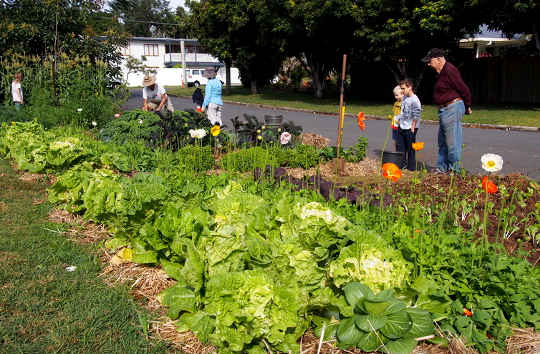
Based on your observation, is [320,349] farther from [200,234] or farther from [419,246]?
[200,234]

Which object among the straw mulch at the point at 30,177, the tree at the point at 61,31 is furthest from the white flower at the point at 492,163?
the tree at the point at 61,31

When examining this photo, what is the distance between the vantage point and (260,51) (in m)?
31.6

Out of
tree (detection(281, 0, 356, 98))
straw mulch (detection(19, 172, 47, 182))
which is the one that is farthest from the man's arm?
tree (detection(281, 0, 356, 98))

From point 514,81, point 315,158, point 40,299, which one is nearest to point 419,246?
point 40,299

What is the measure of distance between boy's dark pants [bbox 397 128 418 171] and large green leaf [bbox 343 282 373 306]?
16.0 feet

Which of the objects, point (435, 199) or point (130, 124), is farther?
point (130, 124)

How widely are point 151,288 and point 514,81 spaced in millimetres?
23658

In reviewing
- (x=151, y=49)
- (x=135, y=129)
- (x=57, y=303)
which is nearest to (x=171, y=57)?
(x=151, y=49)

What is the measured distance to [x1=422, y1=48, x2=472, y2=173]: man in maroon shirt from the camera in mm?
6469

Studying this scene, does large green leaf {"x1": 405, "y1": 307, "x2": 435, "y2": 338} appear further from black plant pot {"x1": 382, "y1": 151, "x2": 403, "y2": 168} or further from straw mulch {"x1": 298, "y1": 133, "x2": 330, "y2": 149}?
straw mulch {"x1": 298, "y1": 133, "x2": 330, "y2": 149}

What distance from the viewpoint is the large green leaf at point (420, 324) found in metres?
2.37

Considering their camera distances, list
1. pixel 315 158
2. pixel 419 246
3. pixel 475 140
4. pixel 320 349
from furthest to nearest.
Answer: pixel 475 140, pixel 315 158, pixel 419 246, pixel 320 349

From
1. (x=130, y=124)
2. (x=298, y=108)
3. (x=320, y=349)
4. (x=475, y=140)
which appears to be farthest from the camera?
(x=298, y=108)

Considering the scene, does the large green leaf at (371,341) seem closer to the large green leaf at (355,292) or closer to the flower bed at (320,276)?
the flower bed at (320,276)
